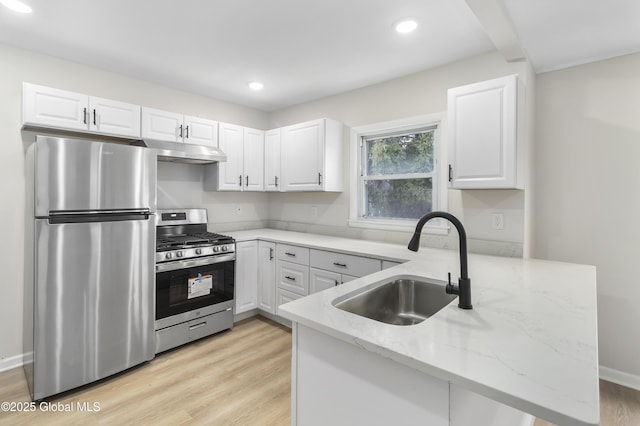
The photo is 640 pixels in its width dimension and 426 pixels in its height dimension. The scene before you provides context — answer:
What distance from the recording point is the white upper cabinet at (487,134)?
→ 2172 mm

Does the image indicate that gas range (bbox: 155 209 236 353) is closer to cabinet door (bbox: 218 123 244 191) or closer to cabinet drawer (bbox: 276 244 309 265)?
cabinet drawer (bbox: 276 244 309 265)

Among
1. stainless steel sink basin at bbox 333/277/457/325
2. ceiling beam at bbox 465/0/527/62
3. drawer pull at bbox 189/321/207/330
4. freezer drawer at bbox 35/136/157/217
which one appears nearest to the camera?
stainless steel sink basin at bbox 333/277/457/325

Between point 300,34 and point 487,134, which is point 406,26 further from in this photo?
point 487,134

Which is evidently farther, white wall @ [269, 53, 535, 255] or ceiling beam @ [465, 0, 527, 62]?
white wall @ [269, 53, 535, 255]

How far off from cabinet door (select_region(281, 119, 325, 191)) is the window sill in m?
0.56

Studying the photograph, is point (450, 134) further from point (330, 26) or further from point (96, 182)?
point (96, 182)

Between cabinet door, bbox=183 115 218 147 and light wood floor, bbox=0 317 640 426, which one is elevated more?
cabinet door, bbox=183 115 218 147

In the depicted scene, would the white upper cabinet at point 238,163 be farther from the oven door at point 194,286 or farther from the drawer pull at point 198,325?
the drawer pull at point 198,325

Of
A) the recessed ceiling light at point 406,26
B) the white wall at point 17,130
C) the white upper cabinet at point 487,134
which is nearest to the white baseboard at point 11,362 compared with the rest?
the white wall at point 17,130

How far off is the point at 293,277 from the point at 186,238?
110 centimetres

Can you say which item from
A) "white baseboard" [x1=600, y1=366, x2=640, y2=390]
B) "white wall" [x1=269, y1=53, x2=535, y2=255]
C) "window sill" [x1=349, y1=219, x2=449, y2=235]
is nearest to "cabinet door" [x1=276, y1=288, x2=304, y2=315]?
"white wall" [x1=269, y1=53, x2=535, y2=255]

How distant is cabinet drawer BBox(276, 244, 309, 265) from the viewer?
10.0ft

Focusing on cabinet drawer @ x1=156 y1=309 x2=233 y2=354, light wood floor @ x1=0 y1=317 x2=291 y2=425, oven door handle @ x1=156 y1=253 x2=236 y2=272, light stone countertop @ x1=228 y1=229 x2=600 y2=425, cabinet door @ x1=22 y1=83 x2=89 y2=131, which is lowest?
light wood floor @ x1=0 y1=317 x2=291 y2=425

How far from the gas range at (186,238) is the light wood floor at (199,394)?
852 mm
